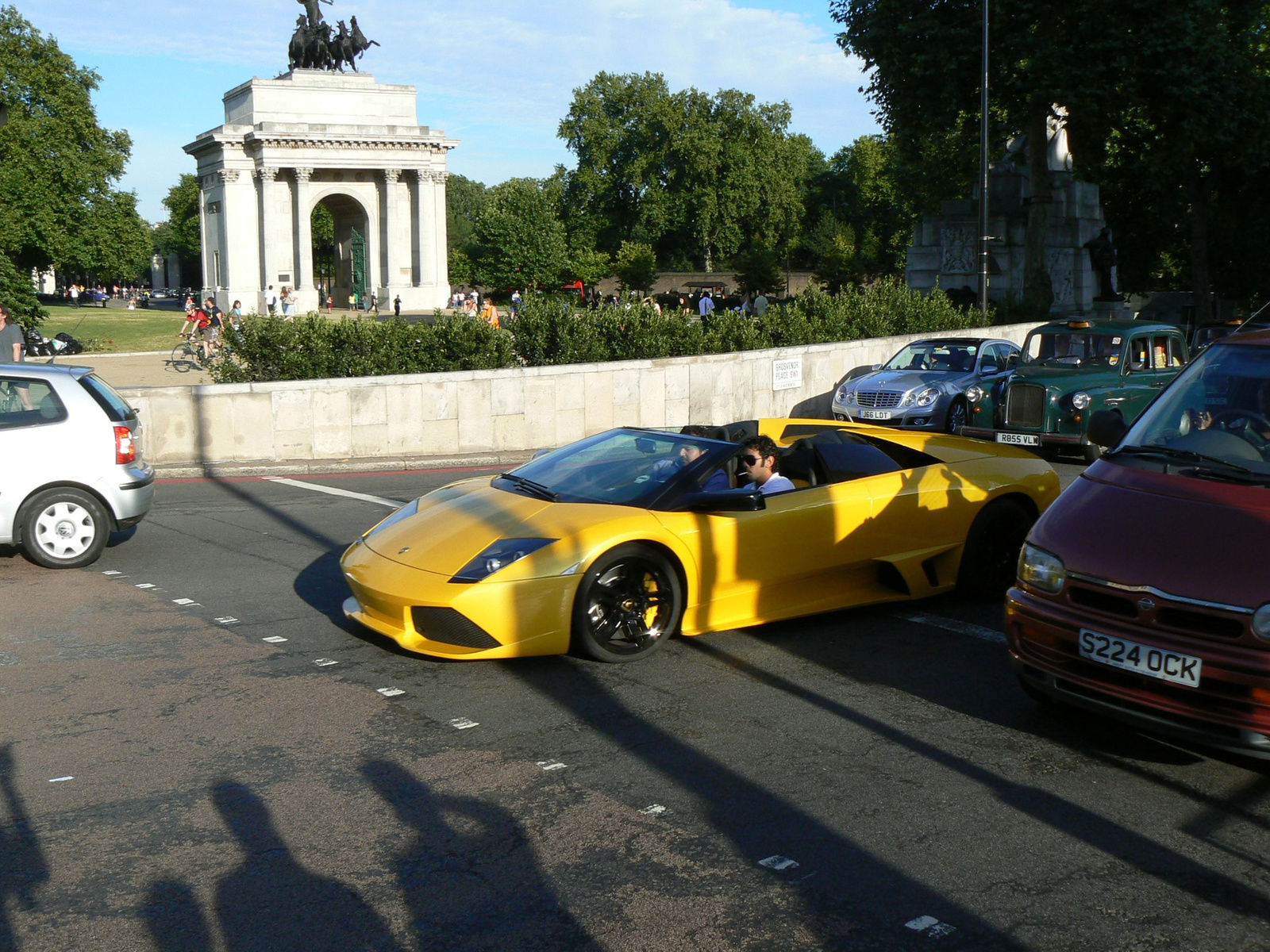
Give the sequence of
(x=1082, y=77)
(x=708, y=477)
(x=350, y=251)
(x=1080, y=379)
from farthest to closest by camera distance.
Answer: (x=350, y=251), (x=1082, y=77), (x=1080, y=379), (x=708, y=477)

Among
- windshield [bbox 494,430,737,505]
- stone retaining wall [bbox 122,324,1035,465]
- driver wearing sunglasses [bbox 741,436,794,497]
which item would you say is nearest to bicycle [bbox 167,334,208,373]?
stone retaining wall [bbox 122,324,1035,465]

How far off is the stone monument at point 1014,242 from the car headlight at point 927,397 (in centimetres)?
2658

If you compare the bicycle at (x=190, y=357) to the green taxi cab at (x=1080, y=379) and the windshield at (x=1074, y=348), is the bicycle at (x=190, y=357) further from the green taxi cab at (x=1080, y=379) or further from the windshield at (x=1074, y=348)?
the green taxi cab at (x=1080, y=379)

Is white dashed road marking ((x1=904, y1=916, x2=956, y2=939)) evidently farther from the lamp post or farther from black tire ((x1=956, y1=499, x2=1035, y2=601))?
the lamp post

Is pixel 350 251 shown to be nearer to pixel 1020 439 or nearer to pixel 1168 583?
pixel 1020 439

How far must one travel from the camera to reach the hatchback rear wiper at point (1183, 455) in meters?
5.57

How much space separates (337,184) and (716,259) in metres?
42.6

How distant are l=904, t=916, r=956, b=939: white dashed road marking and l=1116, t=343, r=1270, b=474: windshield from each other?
110 inches

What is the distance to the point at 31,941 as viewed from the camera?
149 inches

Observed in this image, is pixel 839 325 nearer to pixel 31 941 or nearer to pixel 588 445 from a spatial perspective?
pixel 588 445

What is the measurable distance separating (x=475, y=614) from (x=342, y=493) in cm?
782

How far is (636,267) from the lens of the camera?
90.3m

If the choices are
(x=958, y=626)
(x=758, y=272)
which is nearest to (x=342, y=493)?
(x=958, y=626)

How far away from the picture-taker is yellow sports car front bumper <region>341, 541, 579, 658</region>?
6.51 m
